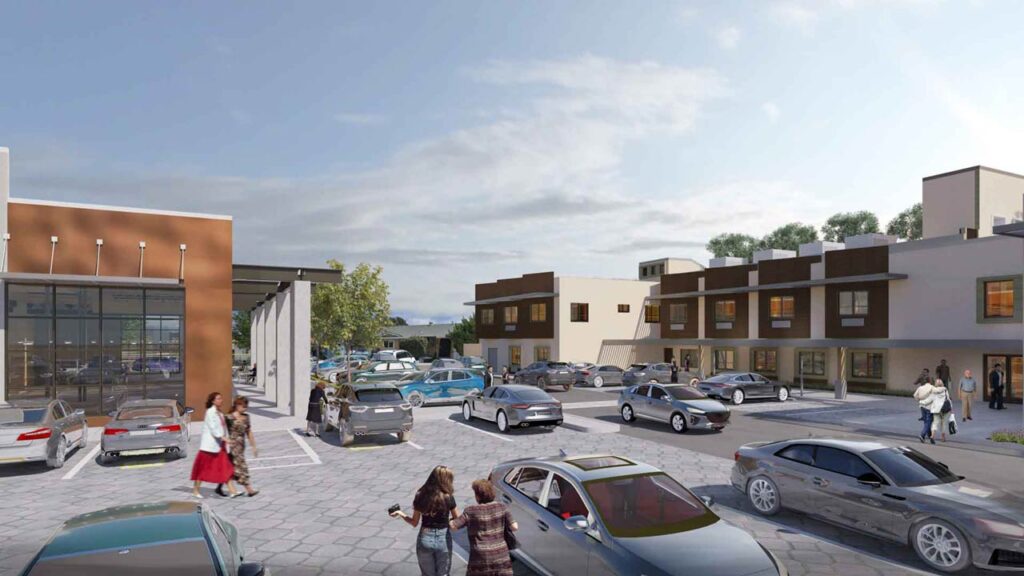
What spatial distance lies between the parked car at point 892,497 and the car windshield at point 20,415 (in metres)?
14.7

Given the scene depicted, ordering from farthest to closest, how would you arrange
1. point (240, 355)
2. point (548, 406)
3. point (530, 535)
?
point (240, 355) < point (548, 406) < point (530, 535)

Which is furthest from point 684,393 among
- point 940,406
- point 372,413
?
point 372,413

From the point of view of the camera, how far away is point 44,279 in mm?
18656

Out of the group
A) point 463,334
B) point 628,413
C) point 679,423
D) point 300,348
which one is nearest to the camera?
point 679,423

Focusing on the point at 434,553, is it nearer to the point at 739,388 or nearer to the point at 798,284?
the point at 739,388

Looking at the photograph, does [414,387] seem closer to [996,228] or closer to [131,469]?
[131,469]

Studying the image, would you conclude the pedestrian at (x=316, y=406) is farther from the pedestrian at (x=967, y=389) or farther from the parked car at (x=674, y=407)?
the pedestrian at (x=967, y=389)

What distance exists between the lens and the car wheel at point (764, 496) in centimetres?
1007

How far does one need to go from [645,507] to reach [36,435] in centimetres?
1327

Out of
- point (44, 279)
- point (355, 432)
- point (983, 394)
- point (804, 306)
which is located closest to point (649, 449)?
point (355, 432)

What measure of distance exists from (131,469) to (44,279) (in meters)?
8.21

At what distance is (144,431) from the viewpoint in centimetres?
1441

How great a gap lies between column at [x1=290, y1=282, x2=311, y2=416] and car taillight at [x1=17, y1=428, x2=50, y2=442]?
921cm

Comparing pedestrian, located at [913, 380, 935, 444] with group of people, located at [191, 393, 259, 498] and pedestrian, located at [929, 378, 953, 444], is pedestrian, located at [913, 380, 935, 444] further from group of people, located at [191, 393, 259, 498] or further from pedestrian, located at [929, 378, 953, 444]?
group of people, located at [191, 393, 259, 498]
